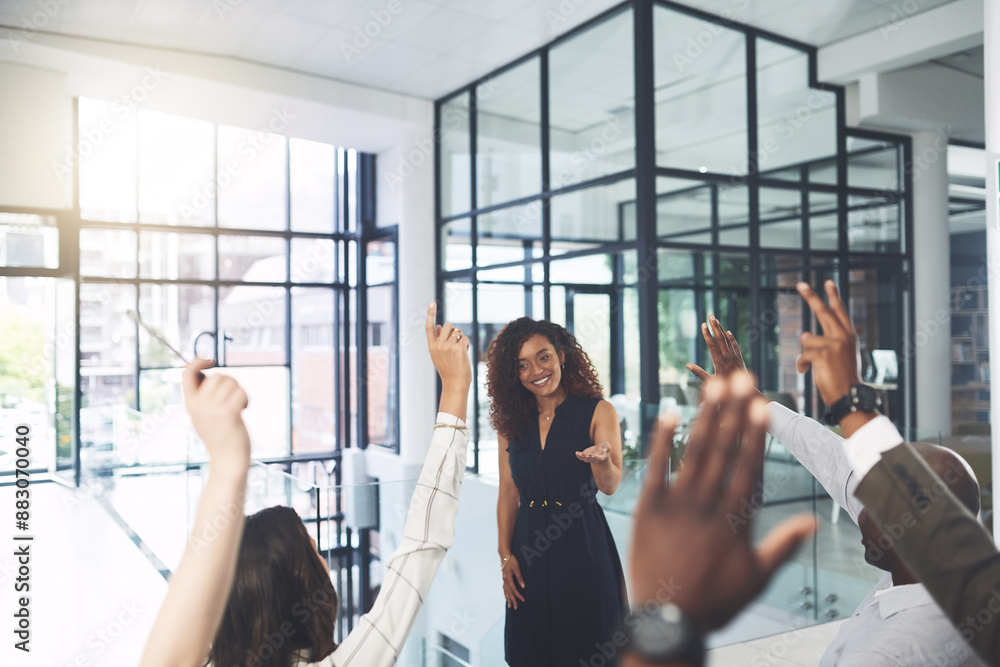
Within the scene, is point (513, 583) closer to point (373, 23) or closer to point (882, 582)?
point (882, 582)

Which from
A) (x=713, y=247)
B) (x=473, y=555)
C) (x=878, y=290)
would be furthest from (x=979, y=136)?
(x=473, y=555)

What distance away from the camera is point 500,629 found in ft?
8.59

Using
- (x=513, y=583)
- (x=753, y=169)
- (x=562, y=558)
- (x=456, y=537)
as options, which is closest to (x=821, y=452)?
(x=562, y=558)

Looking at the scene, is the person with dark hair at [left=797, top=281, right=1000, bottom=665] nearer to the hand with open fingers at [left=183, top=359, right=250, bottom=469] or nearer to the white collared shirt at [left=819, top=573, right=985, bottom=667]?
the white collared shirt at [left=819, top=573, right=985, bottom=667]

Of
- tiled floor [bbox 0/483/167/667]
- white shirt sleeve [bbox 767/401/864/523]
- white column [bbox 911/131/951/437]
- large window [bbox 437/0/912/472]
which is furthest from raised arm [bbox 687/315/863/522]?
white column [bbox 911/131/951/437]

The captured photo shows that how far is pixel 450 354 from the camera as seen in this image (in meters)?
1.14

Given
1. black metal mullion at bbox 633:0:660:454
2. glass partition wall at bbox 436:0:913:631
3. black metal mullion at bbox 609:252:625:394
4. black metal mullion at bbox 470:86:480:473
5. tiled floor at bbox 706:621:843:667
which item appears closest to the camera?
tiled floor at bbox 706:621:843:667

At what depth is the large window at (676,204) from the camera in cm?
527

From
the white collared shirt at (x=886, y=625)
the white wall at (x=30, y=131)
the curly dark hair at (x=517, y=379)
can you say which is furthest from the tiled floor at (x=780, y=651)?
the white wall at (x=30, y=131)

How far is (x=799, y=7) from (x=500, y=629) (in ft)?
15.6

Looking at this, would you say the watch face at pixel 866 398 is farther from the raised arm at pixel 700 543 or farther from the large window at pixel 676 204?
the large window at pixel 676 204

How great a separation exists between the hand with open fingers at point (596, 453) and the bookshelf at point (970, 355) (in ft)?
33.1

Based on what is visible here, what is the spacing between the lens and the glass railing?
2.44m

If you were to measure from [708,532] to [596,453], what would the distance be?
5.07 feet
